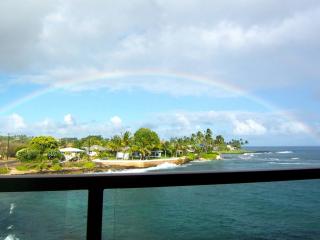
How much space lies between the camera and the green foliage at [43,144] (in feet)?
146

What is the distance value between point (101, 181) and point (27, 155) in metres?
39.5

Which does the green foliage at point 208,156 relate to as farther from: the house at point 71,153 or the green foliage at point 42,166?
the green foliage at point 42,166

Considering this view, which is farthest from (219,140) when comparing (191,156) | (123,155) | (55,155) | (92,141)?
(55,155)

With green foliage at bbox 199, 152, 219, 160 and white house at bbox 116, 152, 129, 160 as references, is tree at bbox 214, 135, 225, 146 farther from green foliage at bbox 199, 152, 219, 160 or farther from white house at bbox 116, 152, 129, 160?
white house at bbox 116, 152, 129, 160

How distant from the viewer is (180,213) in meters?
1.33

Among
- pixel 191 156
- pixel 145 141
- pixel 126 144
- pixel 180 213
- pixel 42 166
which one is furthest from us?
pixel 191 156

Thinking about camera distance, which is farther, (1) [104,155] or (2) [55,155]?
(1) [104,155]

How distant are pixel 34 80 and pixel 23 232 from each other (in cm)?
3400

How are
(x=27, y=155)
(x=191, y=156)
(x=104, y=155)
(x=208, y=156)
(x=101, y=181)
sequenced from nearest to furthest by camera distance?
(x=101, y=181), (x=27, y=155), (x=104, y=155), (x=191, y=156), (x=208, y=156)

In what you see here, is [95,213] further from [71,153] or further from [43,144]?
[71,153]

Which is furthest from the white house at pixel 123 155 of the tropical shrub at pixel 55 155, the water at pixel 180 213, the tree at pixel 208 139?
the water at pixel 180 213

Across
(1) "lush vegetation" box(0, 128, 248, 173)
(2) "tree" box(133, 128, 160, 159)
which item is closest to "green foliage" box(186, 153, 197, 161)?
(1) "lush vegetation" box(0, 128, 248, 173)

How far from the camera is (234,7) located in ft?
35.3

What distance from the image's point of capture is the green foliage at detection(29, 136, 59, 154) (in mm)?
44562
